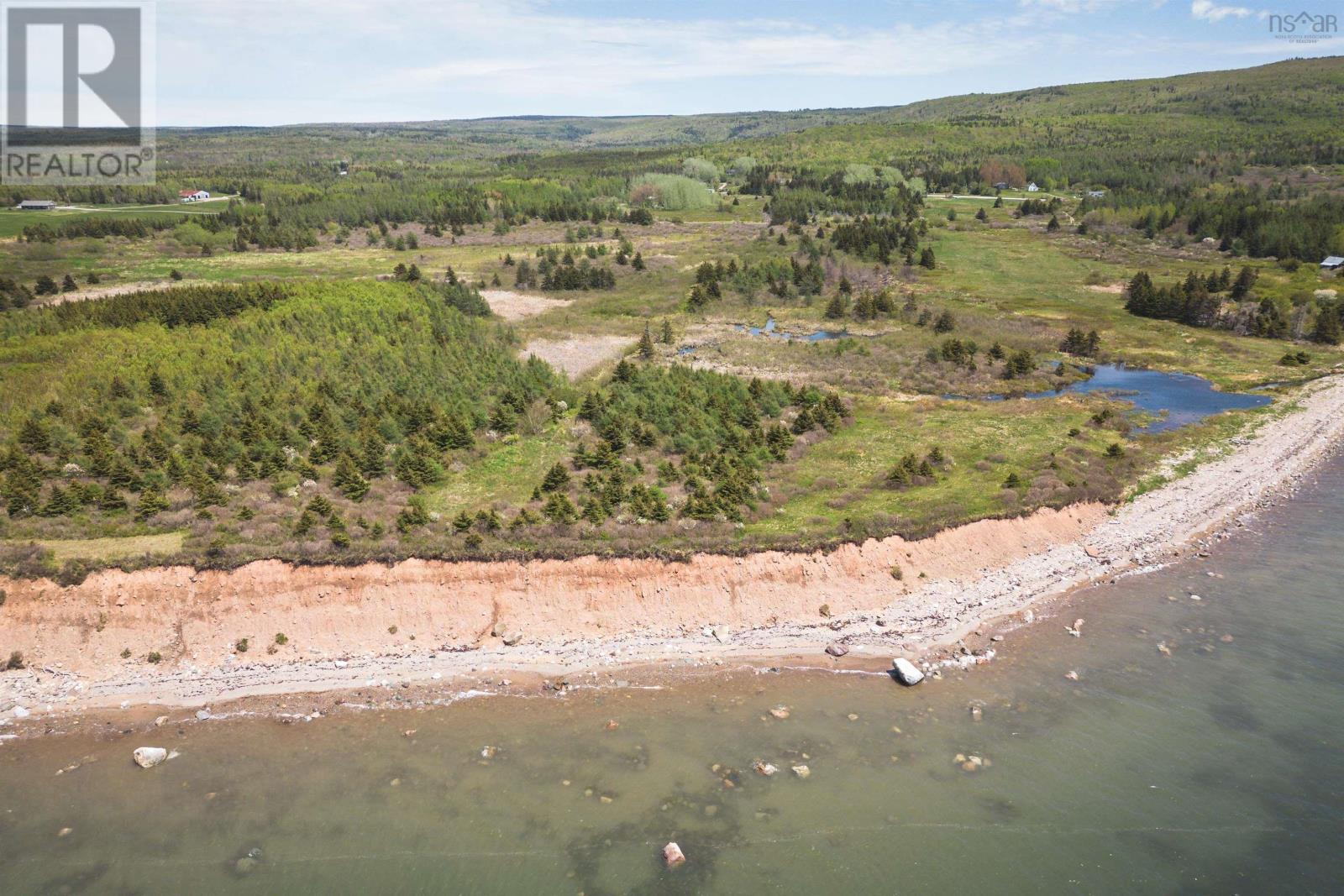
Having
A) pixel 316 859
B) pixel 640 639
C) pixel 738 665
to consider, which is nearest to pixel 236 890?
pixel 316 859

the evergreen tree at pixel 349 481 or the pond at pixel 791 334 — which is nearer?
the evergreen tree at pixel 349 481

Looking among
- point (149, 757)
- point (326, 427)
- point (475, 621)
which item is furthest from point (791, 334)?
point (149, 757)

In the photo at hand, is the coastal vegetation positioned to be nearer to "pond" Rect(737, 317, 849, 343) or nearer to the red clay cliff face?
"pond" Rect(737, 317, 849, 343)

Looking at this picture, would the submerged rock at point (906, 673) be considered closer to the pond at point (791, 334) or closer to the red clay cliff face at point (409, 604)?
the red clay cliff face at point (409, 604)

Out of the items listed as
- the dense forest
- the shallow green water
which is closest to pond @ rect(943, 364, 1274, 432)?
the dense forest

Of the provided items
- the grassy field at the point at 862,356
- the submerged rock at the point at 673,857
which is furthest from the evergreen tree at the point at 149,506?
the submerged rock at the point at 673,857

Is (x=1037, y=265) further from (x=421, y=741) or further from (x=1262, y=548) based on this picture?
(x=421, y=741)
